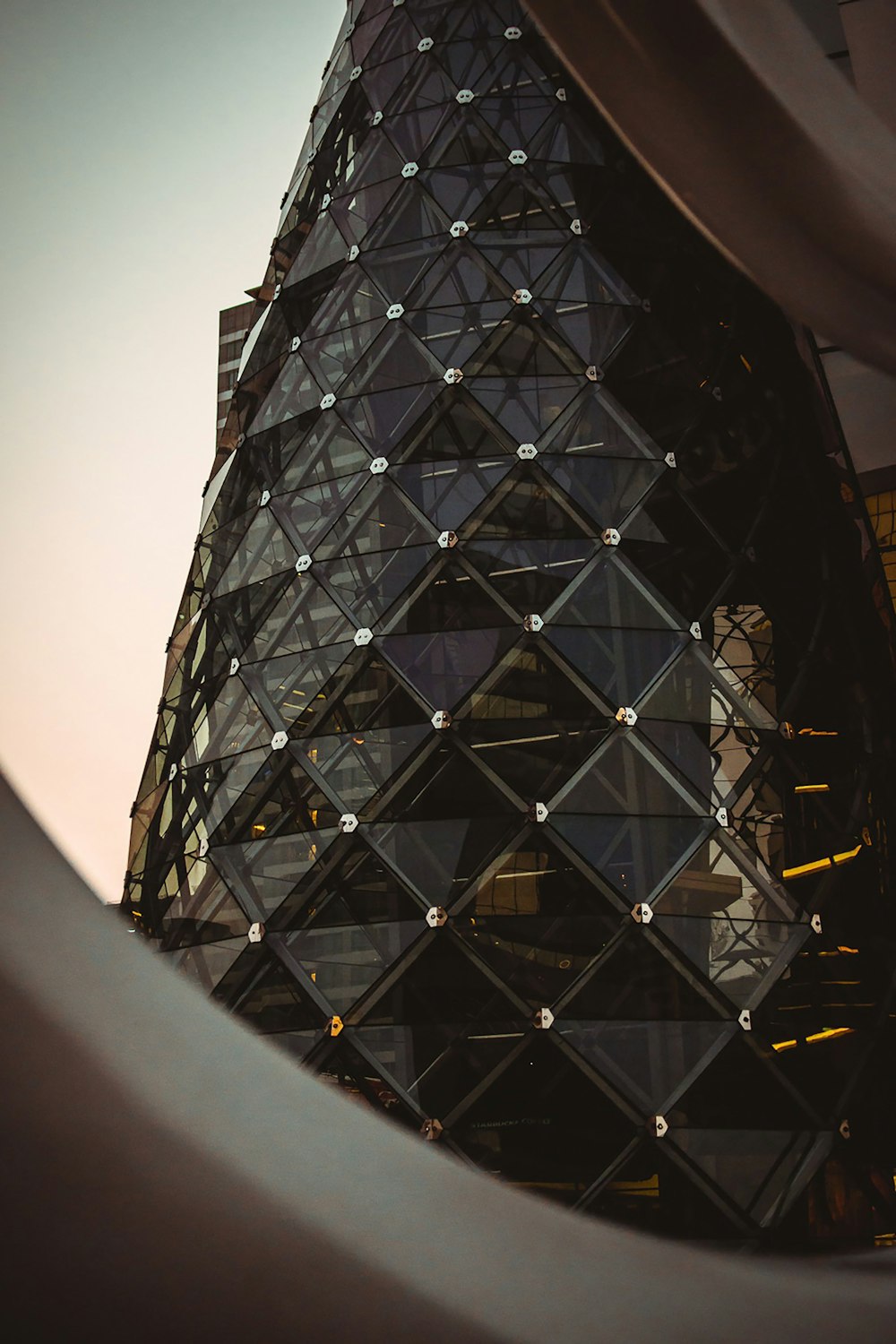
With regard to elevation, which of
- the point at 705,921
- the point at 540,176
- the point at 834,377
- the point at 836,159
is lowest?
the point at 705,921

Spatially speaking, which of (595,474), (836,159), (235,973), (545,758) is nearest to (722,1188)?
(545,758)

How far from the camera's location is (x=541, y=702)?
748cm

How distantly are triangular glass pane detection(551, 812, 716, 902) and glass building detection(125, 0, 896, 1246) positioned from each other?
25 mm

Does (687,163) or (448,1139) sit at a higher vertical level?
(687,163)

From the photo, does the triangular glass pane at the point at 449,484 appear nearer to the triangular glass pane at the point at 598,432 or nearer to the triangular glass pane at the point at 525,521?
the triangular glass pane at the point at 525,521

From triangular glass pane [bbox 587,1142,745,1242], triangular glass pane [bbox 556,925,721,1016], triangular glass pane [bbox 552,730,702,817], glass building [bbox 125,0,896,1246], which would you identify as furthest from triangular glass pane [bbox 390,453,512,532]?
triangular glass pane [bbox 587,1142,745,1242]

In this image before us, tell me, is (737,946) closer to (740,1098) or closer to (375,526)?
(740,1098)

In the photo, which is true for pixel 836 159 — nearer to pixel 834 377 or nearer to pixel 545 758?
pixel 545 758

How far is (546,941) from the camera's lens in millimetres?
6930

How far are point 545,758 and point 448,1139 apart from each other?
8.38 ft

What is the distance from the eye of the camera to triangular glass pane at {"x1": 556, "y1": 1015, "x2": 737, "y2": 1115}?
675 centimetres

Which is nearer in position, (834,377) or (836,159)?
(836,159)

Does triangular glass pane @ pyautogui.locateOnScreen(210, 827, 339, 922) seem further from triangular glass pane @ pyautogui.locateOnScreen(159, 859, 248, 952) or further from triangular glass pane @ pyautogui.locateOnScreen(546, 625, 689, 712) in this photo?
triangular glass pane @ pyautogui.locateOnScreen(546, 625, 689, 712)

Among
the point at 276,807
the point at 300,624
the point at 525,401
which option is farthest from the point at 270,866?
the point at 525,401
